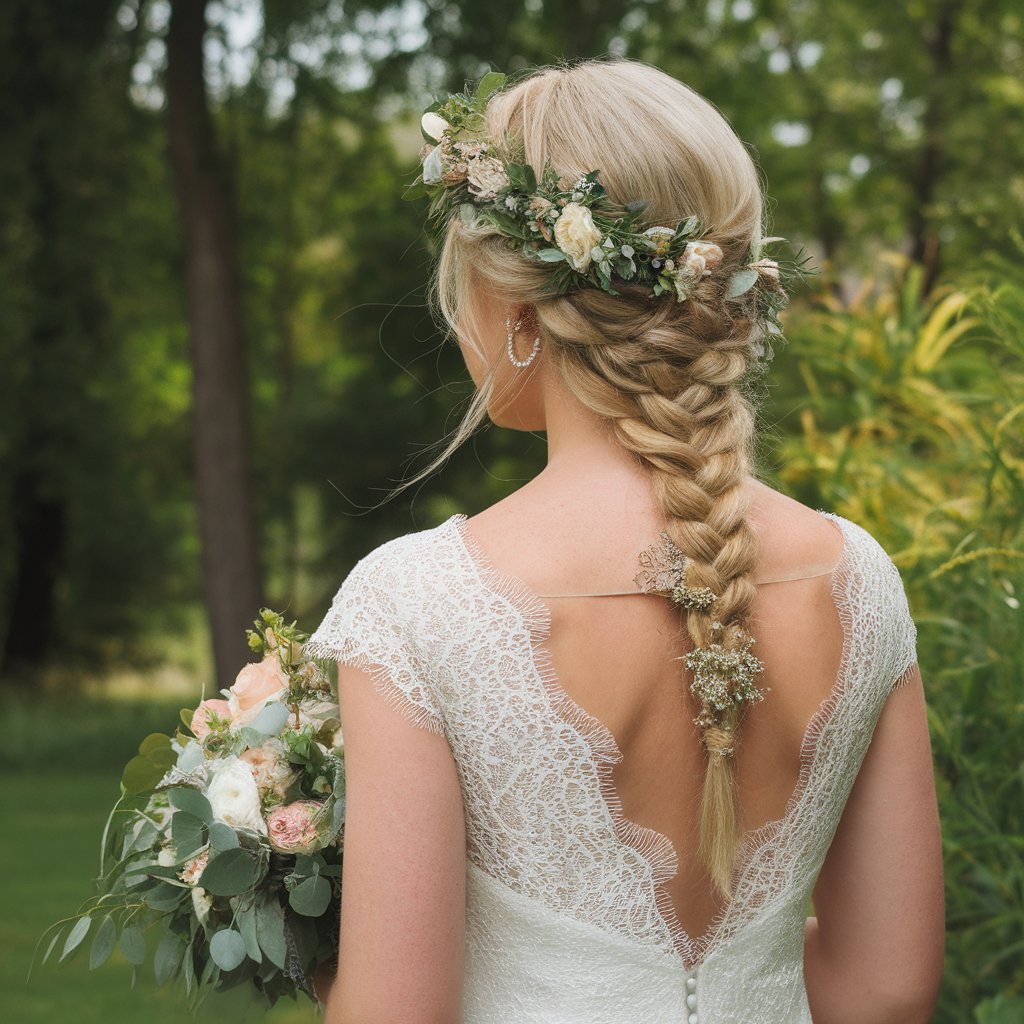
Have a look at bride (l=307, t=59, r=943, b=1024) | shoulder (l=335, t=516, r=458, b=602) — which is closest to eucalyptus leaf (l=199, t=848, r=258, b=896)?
bride (l=307, t=59, r=943, b=1024)

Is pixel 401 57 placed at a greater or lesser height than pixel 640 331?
greater

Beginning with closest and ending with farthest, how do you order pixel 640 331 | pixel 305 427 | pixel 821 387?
pixel 640 331 → pixel 821 387 → pixel 305 427

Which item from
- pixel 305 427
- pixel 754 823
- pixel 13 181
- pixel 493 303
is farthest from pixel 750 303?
pixel 305 427

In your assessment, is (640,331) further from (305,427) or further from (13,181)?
(305,427)

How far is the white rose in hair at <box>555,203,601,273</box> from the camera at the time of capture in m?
1.72

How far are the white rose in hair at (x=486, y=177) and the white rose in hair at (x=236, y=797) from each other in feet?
3.18

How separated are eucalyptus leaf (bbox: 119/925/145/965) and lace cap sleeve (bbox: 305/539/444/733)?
27.0 inches

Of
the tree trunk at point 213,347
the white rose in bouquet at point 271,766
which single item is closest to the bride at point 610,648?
the white rose in bouquet at point 271,766

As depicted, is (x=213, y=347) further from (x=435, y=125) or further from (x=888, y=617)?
(x=888, y=617)

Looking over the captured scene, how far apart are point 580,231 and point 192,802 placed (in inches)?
41.4

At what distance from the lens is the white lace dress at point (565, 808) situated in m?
1.70

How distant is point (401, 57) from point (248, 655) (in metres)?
6.01

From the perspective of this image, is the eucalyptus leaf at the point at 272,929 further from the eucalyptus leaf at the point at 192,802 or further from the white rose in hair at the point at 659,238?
the white rose in hair at the point at 659,238

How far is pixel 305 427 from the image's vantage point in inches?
695
